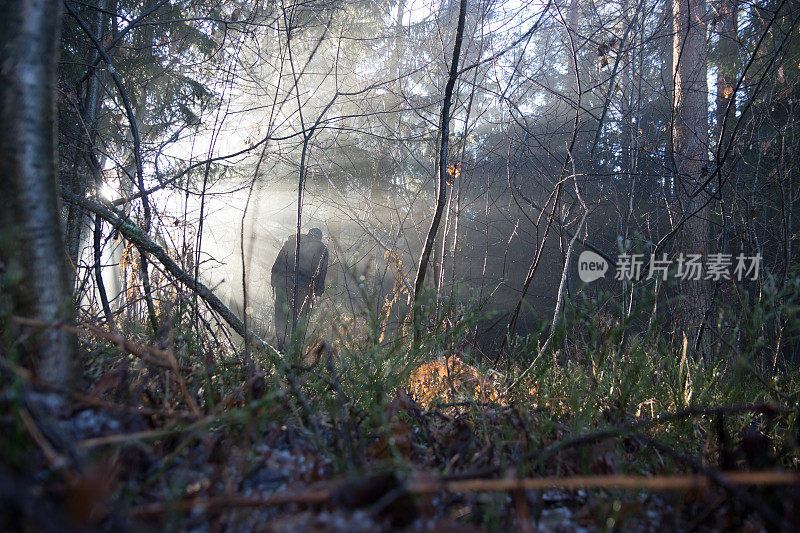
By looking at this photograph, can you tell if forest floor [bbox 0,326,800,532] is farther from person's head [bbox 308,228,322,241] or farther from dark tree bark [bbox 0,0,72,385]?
person's head [bbox 308,228,322,241]

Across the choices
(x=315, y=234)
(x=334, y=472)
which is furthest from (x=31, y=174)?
(x=315, y=234)

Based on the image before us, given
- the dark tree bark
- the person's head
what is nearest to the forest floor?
the dark tree bark

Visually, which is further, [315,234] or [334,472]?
[315,234]

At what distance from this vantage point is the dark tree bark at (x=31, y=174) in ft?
2.77

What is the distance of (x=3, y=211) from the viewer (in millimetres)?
844

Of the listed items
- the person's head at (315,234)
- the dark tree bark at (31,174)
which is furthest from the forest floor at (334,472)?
the person's head at (315,234)

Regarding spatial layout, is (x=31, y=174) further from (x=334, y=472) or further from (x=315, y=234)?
(x=315, y=234)

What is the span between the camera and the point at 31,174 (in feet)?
2.82

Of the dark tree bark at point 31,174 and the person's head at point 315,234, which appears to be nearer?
the dark tree bark at point 31,174

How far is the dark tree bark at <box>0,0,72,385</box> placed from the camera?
84 centimetres

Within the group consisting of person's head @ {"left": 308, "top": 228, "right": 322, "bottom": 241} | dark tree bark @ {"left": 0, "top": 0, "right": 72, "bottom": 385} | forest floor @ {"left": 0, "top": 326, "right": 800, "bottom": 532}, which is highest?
person's head @ {"left": 308, "top": 228, "right": 322, "bottom": 241}

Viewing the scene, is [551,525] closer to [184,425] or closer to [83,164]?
[184,425]

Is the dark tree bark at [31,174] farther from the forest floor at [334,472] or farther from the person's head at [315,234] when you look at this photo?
the person's head at [315,234]

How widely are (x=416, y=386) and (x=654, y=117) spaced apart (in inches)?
399
